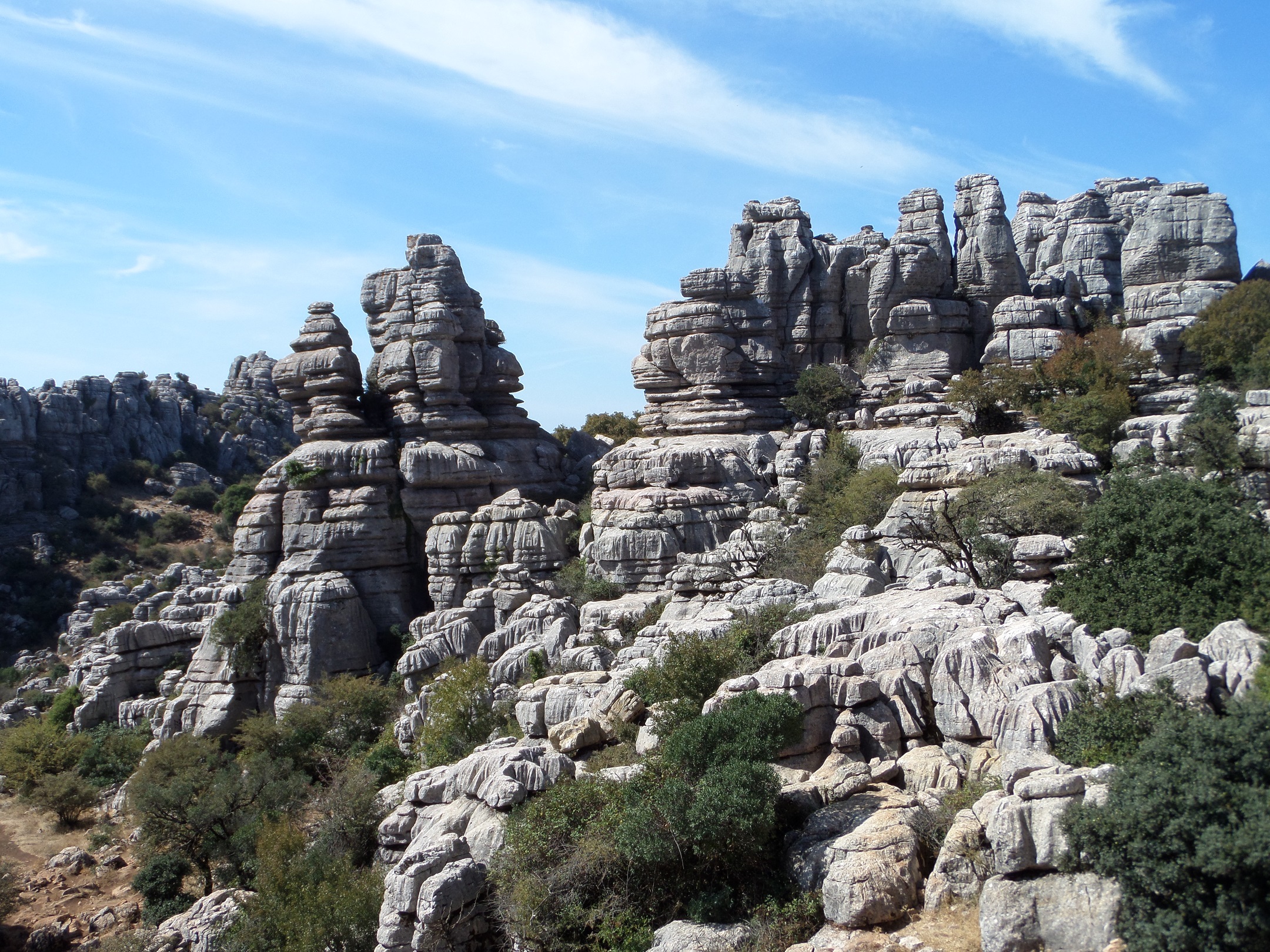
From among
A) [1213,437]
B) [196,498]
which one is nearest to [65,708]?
[196,498]

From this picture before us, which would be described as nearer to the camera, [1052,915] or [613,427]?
[1052,915]

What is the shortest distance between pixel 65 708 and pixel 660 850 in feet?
92.3

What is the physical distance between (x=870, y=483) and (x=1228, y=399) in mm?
8622

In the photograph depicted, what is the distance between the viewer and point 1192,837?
8195 millimetres

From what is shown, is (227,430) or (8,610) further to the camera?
(227,430)

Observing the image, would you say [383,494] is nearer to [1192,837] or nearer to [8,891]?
[8,891]

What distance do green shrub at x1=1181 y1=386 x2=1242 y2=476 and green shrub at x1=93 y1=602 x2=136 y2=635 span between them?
38.4 m

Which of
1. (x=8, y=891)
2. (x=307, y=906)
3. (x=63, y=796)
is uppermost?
(x=307, y=906)

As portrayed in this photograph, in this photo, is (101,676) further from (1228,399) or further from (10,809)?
(1228,399)

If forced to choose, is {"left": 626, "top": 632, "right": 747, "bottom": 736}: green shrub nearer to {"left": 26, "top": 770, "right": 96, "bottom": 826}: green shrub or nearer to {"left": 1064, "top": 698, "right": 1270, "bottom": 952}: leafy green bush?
{"left": 1064, "top": 698, "right": 1270, "bottom": 952}: leafy green bush

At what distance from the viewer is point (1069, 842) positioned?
29.5ft

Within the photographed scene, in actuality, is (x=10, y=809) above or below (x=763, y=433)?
below

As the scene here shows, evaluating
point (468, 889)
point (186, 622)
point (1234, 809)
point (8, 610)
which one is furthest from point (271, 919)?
point (8, 610)

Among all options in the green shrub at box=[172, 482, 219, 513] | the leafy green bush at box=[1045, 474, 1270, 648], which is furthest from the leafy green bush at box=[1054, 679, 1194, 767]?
the green shrub at box=[172, 482, 219, 513]
